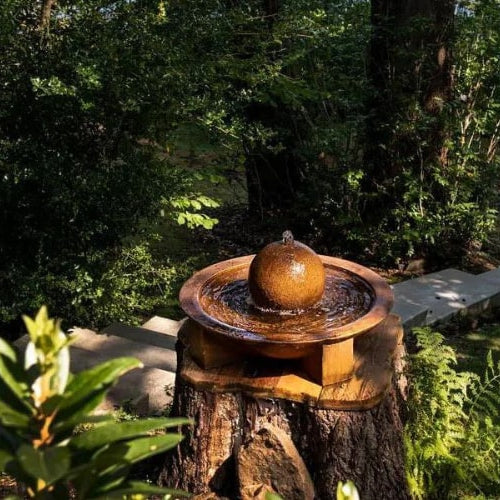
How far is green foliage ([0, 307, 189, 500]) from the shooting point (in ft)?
3.34

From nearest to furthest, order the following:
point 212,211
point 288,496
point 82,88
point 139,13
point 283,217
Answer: point 288,496 → point 82,88 → point 139,13 → point 283,217 → point 212,211

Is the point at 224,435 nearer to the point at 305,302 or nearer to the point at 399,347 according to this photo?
the point at 305,302

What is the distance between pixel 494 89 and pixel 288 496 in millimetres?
5154

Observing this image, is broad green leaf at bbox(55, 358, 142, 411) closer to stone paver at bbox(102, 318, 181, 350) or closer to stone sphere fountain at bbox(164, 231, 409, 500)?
stone sphere fountain at bbox(164, 231, 409, 500)

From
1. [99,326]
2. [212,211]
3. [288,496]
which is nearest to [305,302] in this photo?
[288,496]

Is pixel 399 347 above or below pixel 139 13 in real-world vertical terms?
below

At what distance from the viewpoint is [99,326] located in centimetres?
496

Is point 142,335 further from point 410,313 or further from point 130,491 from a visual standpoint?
point 130,491

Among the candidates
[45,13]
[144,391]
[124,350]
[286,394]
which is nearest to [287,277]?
[286,394]

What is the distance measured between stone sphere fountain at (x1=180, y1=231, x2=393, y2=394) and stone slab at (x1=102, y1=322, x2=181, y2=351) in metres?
1.64

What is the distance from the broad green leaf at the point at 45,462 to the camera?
3.21 feet

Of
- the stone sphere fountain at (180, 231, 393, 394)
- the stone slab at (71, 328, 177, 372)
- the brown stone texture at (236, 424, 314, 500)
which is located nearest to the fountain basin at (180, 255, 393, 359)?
the stone sphere fountain at (180, 231, 393, 394)

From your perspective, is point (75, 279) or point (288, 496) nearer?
point (288, 496)

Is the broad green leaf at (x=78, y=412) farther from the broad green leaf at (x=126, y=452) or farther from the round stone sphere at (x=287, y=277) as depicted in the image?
the round stone sphere at (x=287, y=277)
